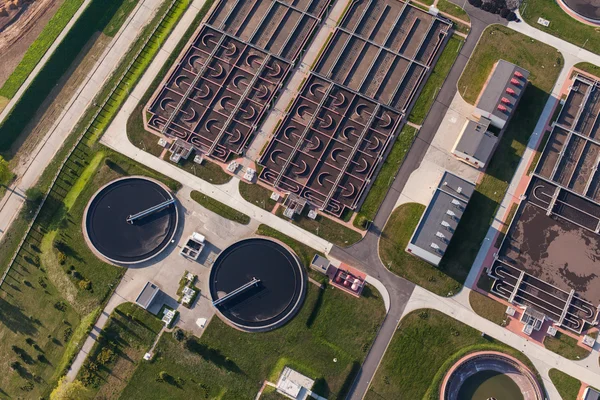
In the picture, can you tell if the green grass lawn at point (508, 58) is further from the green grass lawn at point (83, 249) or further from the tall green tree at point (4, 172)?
the tall green tree at point (4, 172)

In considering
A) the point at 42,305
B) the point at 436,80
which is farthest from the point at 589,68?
the point at 42,305

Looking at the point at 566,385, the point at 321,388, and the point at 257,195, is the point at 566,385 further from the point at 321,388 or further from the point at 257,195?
the point at 257,195

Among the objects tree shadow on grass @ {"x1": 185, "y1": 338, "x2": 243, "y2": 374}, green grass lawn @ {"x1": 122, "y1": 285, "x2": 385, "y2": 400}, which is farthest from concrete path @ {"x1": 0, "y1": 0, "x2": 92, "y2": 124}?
tree shadow on grass @ {"x1": 185, "y1": 338, "x2": 243, "y2": 374}

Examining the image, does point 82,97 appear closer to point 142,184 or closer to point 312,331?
point 142,184

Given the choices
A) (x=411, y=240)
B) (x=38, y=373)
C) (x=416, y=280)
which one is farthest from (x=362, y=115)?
(x=38, y=373)

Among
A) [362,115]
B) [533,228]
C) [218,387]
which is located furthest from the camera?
[362,115]

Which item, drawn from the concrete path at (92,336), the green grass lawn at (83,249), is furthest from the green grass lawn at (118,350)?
the green grass lawn at (83,249)
